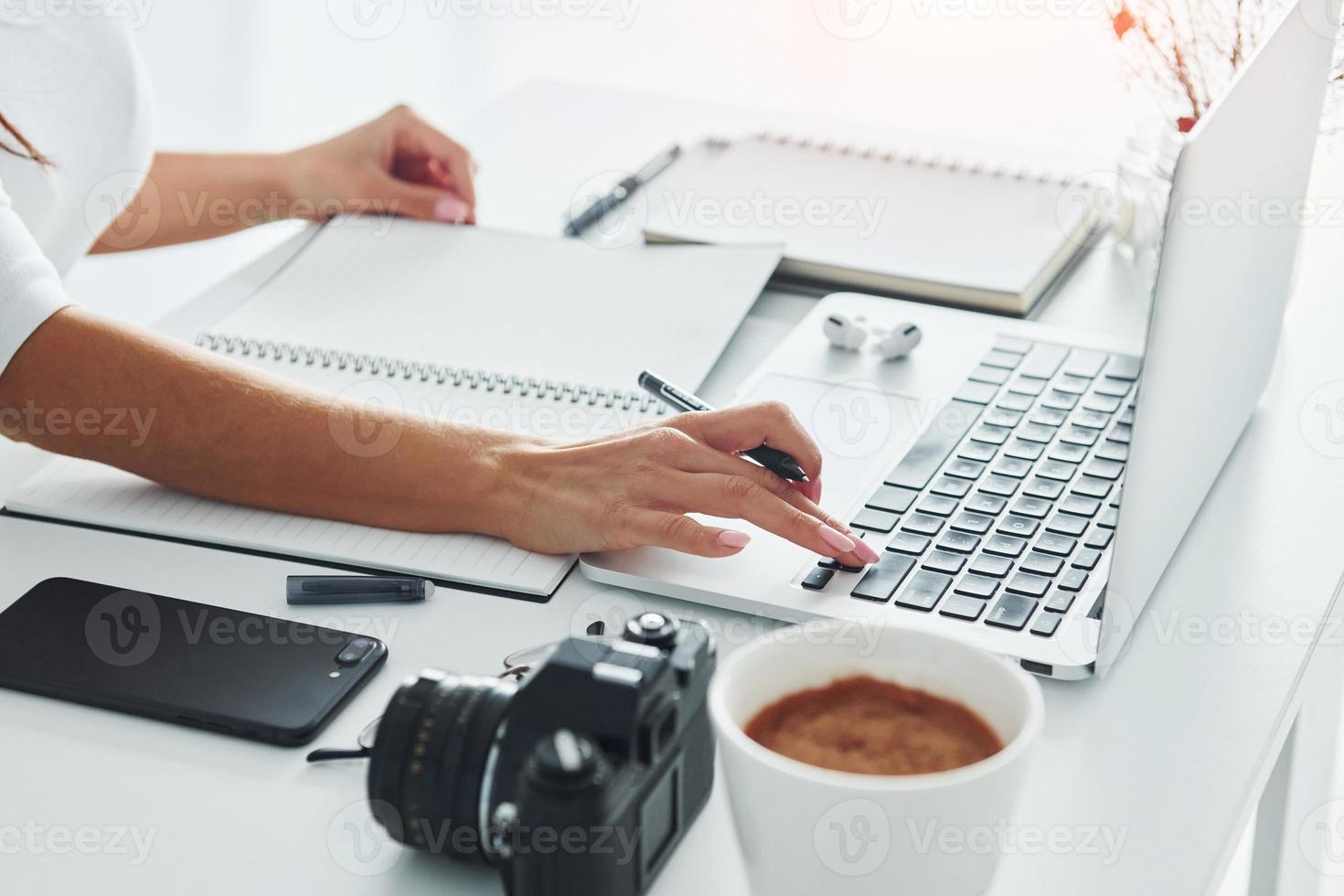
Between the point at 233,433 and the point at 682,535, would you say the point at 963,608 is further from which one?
the point at 233,433

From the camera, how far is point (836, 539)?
0.84 m

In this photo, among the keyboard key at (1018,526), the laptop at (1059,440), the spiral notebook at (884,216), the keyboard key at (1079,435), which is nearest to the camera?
the laptop at (1059,440)

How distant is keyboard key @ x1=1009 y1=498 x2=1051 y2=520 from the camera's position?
2.98 feet

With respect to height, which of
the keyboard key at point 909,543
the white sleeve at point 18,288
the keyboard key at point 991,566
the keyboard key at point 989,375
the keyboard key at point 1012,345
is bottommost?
the keyboard key at point 1012,345

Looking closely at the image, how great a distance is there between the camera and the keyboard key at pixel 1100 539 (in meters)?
0.87

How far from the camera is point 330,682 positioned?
2.51ft

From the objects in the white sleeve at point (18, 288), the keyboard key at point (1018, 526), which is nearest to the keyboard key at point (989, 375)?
the keyboard key at point (1018, 526)

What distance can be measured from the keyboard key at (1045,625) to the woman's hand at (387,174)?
Answer: 0.79m

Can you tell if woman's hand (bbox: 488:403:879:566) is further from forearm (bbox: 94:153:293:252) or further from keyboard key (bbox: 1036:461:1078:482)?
forearm (bbox: 94:153:293:252)

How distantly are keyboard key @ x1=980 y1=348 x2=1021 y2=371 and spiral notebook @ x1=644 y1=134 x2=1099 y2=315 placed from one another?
87 millimetres

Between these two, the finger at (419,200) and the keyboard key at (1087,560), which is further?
the finger at (419,200)

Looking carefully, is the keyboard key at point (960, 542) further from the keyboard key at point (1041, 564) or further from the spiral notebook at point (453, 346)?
the spiral notebook at point (453, 346)

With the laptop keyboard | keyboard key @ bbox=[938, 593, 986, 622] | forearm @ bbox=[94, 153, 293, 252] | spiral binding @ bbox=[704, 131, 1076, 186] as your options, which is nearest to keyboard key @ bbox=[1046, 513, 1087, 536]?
the laptop keyboard

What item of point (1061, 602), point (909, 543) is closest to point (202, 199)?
point (909, 543)
